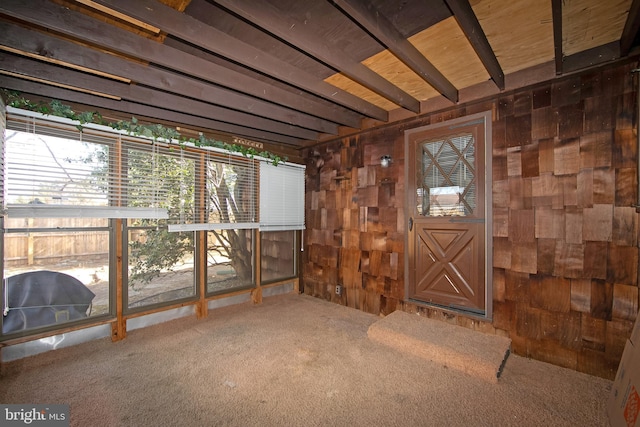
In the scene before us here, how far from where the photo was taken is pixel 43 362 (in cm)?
242

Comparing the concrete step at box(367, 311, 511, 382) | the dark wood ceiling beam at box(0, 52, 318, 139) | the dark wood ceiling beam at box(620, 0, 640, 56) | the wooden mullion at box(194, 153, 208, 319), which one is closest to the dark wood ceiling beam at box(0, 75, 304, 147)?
the dark wood ceiling beam at box(0, 52, 318, 139)

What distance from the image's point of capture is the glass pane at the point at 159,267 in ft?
10.1

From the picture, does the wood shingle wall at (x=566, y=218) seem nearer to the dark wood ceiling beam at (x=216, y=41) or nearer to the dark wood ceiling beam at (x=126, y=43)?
the dark wood ceiling beam at (x=216, y=41)

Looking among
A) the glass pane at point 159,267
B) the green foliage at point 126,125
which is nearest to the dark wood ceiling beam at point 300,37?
the green foliage at point 126,125

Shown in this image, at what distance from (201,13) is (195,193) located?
86.4 inches

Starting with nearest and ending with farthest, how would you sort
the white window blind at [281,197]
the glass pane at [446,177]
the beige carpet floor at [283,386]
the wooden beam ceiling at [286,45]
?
the wooden beam ceiling at [286,45] → the beige carpet floor at [283,386] → the glass pane at [446,177] → the white window blind at [281,197]

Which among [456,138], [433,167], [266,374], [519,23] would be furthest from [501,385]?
[519,23]

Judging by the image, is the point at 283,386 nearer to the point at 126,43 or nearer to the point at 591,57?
the point at 126,43

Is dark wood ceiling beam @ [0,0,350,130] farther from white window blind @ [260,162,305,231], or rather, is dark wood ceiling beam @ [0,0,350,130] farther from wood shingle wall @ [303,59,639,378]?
wood shingle wall @ [303,59,639,378]

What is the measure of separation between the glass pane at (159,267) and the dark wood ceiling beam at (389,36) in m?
3.08

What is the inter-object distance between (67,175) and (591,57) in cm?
479

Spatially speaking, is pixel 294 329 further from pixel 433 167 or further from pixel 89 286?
pixel 433 167

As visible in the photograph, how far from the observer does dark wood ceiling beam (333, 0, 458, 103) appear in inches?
61.5

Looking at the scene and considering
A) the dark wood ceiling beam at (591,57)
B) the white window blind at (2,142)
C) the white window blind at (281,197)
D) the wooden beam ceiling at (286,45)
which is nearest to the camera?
the wooden beam ceiling at (286,45)
